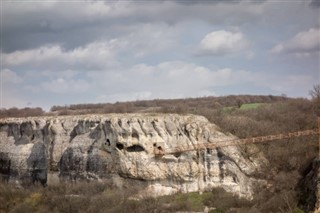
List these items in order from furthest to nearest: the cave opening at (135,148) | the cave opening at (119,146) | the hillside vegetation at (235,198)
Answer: the cave opening at (119,146)
the cave opening at (135,148)
the hillside vegetation at (235,198)

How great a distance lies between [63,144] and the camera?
1871 inches

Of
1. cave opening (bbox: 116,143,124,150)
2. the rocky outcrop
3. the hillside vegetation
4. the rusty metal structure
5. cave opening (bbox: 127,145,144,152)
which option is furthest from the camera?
cave opening (bbox: 116,143,124,150)

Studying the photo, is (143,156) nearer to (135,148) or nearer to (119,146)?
(135,148)

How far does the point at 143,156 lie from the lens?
143 feet

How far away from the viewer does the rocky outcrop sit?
4306cm

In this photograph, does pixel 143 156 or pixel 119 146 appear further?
pixel 119 146

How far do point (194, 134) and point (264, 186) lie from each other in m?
6.75

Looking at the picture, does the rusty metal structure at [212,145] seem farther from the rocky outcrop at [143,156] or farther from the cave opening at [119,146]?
the cave opening at [119,146]

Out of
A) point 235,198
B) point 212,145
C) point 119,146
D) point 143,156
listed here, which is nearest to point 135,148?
point 143,156

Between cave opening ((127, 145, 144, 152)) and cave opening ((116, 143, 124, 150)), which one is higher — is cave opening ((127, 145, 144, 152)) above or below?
below

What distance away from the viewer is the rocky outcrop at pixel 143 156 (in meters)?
43.1

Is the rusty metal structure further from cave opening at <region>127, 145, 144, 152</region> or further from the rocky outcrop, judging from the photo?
cave opening at <region>127, 145, 144, 152</region>

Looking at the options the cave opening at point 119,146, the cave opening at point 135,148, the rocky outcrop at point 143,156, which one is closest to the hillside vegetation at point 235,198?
the rocky outcrop at point 143,156

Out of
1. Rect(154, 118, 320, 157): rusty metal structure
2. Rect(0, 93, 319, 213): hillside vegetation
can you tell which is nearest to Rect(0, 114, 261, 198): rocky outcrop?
Rect(154, 118, 320, 157): rusty metal structure
